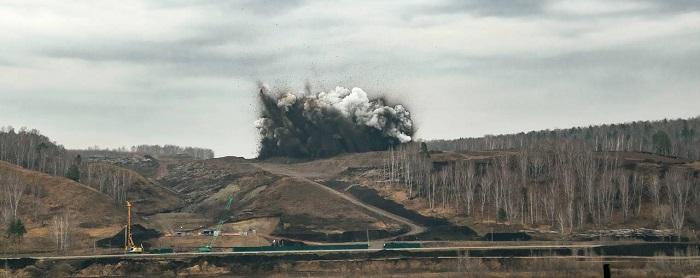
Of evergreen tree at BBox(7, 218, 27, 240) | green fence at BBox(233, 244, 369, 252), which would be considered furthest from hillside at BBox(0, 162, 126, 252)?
green fence at BBox(233, 244, 369, 252)

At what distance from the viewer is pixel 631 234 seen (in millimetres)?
163375

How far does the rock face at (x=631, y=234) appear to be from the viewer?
158 m

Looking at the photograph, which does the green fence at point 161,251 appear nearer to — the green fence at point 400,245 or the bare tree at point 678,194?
the green fence at point 400,245

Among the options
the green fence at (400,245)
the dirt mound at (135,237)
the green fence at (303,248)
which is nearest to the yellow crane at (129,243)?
the dirt mound at (135,237)

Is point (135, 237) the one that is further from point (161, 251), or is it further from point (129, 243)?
point (161, 251)

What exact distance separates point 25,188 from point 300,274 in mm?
90684

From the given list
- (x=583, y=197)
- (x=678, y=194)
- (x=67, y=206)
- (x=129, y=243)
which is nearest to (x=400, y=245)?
(x=583, y=197)

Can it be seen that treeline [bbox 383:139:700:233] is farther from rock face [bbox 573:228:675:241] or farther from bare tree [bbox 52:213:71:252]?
bare tree [bbox 52:213:71:252]

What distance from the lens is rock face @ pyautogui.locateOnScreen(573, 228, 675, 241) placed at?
158 meters

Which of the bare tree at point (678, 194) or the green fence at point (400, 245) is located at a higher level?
the bare tree at point (678, 194)

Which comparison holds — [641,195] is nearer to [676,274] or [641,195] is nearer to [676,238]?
[676,238]

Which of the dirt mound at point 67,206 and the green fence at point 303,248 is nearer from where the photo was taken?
the green fence at point 303,248

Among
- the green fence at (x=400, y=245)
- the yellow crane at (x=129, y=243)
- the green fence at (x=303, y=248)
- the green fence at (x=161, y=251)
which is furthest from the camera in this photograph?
the yellow crane at (x=129, y=243)

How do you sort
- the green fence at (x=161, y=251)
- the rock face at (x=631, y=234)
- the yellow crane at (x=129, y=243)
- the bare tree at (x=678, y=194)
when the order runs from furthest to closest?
the bare tree at (x=678, y=194), the yellow crane at (x=129, y=243), the green fence at (x=161, y=251), the rock face at (x=631, y=234)
